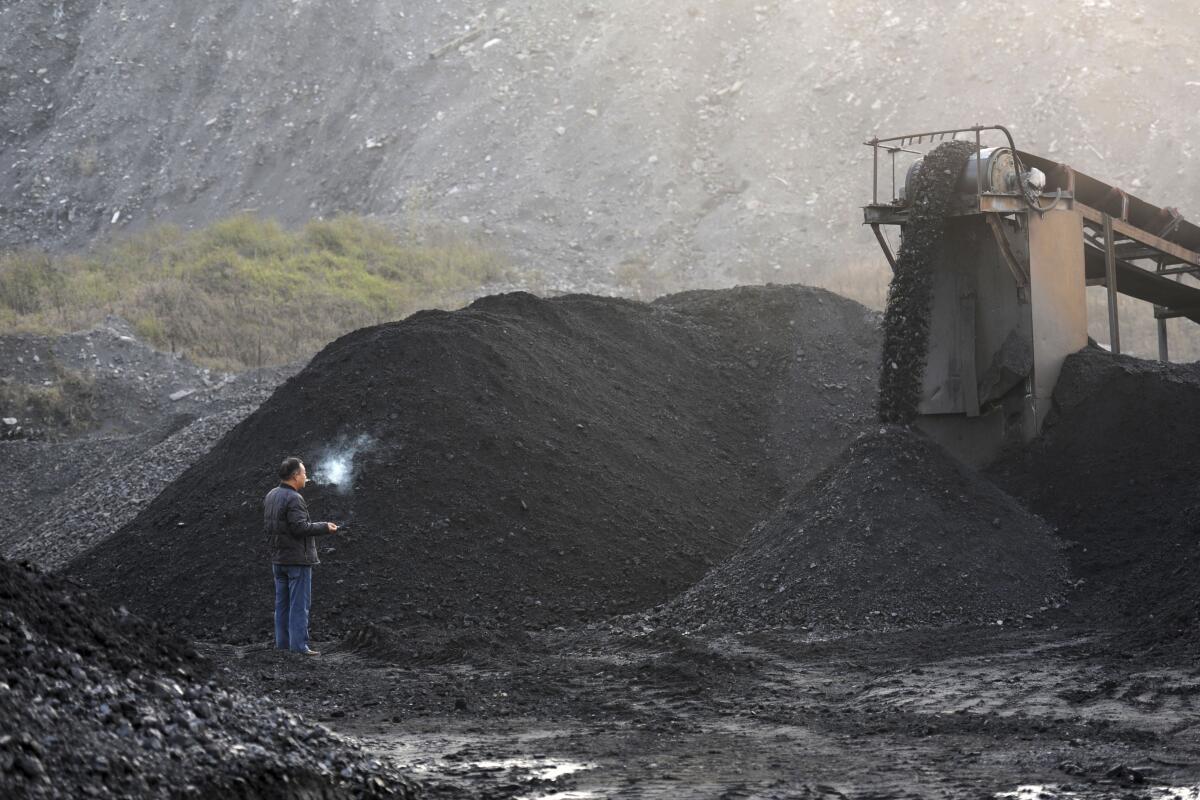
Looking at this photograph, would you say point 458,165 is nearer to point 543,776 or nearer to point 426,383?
point 426,383

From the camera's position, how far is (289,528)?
8945 mm

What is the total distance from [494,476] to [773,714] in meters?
5.00

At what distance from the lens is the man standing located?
352 inches

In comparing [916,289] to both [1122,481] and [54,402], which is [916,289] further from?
[54,402]

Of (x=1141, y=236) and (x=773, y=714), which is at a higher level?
(x=1141, y=236)

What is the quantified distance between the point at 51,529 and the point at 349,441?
4199 millimetres

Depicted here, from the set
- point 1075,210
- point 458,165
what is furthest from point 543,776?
point 458,165

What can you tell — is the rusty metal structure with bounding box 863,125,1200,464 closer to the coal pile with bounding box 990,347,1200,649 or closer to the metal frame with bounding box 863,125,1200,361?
the metal frame with bounding box 863,125,1200,361

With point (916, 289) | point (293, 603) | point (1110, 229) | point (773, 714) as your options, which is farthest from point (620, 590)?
point (1110, 229)

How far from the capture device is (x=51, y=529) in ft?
45.8

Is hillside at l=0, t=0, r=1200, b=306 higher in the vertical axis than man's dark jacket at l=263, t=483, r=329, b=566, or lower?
higher

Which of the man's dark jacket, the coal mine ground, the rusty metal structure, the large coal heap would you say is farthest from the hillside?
the man's dark jacket

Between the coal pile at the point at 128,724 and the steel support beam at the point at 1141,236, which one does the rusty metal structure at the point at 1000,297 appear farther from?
the coal pile at the point at 128,724

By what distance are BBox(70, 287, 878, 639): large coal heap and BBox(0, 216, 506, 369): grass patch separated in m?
10.4
